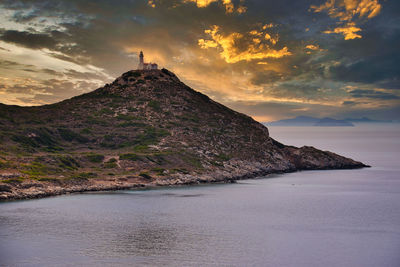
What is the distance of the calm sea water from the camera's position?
60812mm

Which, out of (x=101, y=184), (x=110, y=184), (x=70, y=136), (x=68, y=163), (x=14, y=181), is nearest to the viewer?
(x=14, y=181)

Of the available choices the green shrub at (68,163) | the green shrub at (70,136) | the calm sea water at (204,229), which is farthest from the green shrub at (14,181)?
the green shrub at (70,136)

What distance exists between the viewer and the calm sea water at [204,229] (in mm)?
60812

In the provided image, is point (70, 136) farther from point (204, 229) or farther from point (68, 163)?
point (204, 229)

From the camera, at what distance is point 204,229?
8000 centimetres

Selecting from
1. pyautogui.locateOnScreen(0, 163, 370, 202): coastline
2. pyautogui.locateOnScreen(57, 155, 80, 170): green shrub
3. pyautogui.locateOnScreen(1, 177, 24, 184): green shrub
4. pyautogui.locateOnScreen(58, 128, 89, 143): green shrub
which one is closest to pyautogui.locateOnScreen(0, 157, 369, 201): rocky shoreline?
pyautogui.locateOnScreen(0, 163, 370, 202): coastline

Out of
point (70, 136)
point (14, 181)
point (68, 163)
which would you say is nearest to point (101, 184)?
point (68, 163)

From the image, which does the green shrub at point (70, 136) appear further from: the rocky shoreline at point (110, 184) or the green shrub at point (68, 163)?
the rocky shoreline at point (110, 184)

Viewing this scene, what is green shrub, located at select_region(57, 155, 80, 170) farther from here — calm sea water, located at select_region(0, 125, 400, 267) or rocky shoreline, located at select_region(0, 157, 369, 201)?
calm sea water, located at select_region(0, 125, 400, 267)

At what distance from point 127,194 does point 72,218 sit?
37510 millimetres

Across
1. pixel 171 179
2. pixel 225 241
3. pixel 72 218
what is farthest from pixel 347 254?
pixel 171 179

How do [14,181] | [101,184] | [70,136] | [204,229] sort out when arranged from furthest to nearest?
[70,136] < [101,184] < [14,181] < [204,229]

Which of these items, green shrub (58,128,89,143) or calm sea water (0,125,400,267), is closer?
calm sea water (0,125,400,267)

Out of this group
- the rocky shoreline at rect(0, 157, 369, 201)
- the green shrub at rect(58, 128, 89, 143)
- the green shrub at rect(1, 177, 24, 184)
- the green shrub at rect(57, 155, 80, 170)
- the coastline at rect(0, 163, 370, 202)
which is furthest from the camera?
the green shrub at rect(58, 128, 89, 143)
